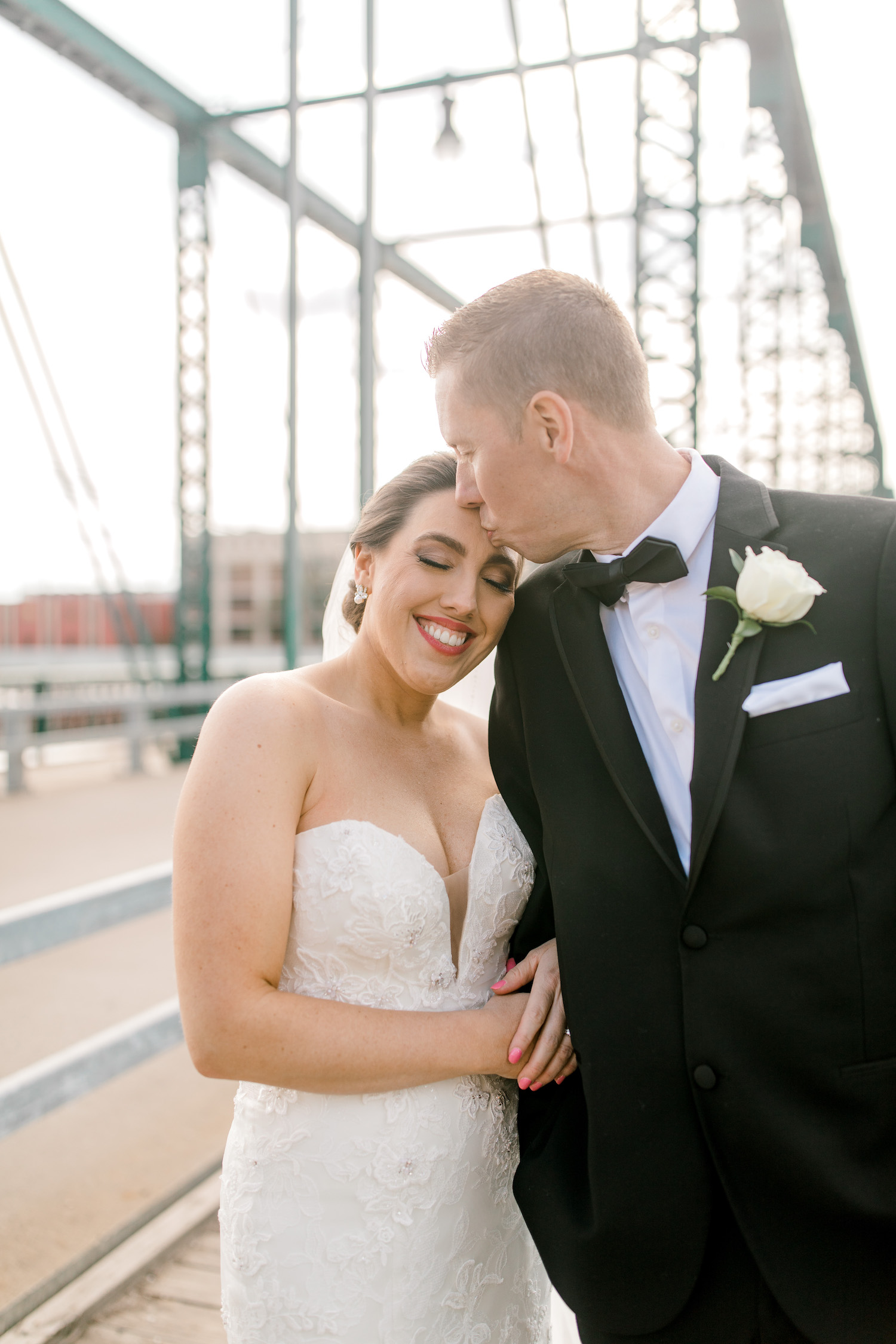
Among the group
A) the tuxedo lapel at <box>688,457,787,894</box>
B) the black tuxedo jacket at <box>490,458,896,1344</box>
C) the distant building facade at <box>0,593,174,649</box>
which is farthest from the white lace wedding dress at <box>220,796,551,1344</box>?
the distant building facade at <box>0,593,174,649</box>

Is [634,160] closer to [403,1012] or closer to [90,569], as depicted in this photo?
[90,569]

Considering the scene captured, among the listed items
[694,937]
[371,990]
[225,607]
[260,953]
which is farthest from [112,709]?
[694,937]

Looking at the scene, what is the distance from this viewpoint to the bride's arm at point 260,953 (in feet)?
4.99

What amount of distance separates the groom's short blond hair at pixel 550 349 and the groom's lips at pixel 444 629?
37cm

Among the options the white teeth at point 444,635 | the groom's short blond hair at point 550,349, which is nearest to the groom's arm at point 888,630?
the groom's short blond hair at point 550,349

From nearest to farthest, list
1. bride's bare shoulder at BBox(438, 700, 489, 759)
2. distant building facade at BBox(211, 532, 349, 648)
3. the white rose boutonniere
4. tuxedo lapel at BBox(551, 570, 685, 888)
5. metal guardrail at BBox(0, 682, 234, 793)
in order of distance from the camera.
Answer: the white rose boutonniere < tuxedo lapel at BBox(551, 570, 685, 888) < bride's bare shoulder at BBox(438, 700, 489, 759) < metal guardrail at BBox(0, 682, 234, 793) < distant building facade at BBox(211, 532, 349, 648)

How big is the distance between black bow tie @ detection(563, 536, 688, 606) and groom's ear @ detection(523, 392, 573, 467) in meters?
0.17

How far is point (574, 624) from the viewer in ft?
5.28

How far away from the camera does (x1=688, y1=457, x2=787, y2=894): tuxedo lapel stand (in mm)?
1381

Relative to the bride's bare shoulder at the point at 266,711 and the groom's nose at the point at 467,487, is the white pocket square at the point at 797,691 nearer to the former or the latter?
the groom's nose at the point at 467,487

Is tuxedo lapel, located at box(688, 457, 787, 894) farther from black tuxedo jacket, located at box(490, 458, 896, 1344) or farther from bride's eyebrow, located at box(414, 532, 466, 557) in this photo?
bride's eyebrow, located at box(414, 532, 466, 557)

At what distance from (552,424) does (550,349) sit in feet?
0.37

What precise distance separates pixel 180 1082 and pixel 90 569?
6.47 meters

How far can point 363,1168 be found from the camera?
5.50 ft
